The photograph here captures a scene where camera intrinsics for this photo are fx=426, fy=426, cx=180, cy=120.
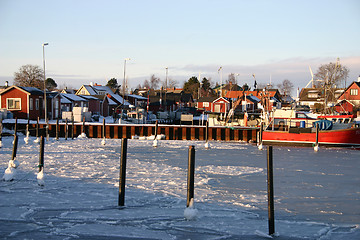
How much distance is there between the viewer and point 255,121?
151ft

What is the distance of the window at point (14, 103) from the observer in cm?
5534

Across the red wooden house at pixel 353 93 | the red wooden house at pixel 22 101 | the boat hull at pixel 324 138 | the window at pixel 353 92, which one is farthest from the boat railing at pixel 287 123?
the window at pixel 353 92

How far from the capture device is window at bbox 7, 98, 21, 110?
55.3 metres

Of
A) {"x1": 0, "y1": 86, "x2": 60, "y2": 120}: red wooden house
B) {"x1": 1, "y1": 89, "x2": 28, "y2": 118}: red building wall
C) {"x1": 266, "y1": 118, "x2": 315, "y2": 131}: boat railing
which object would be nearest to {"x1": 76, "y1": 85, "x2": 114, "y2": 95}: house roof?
{"x1": 0, "y1": 86, "x2": 60, "y2": 120}: red wooden house

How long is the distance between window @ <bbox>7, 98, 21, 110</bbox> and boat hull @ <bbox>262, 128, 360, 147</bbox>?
111 feet

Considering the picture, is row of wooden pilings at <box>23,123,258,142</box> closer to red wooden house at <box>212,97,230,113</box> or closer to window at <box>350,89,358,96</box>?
red wooden house at <box>212,97,230,113</box>

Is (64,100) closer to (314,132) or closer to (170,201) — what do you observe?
(314,132)

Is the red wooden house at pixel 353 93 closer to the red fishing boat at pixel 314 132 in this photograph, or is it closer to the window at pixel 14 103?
the red fishing boat at pixel 314 132

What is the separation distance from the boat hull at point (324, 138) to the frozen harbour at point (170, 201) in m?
13.2

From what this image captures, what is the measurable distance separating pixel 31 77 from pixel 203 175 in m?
89.0

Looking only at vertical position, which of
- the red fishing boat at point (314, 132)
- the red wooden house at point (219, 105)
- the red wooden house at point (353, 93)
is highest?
the red wooden house at point (353, 93)

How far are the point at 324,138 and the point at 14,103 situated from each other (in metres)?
39.0

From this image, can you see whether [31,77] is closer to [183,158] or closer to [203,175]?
[183,158]

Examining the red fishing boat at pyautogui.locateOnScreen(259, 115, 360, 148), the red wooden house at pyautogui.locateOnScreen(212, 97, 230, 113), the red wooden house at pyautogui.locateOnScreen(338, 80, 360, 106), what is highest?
the red wooden house at pyautogui.locateOnScreen(338, 80, 360, 106)
